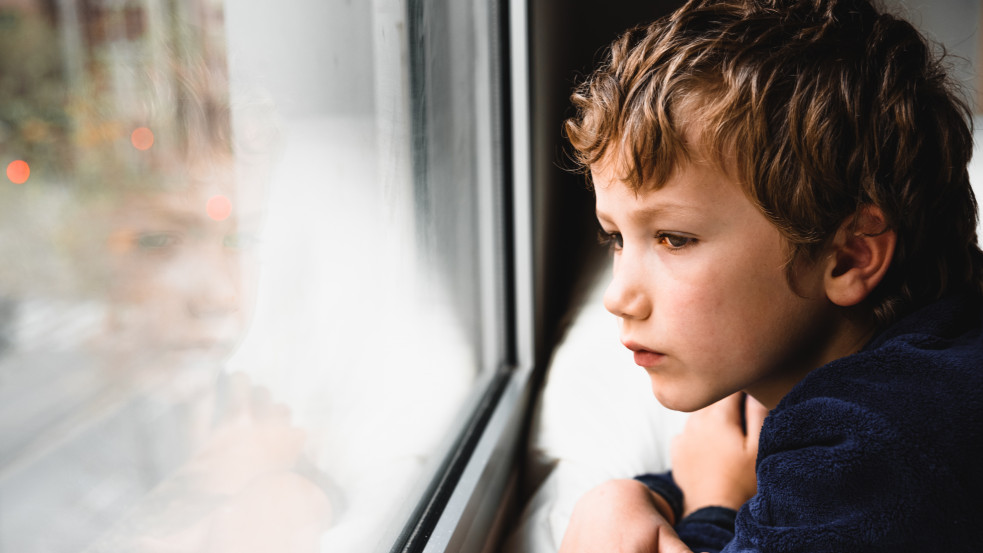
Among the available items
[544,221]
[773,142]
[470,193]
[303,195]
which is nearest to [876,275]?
[773,142]

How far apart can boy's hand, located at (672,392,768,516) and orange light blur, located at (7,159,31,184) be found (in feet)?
2.33

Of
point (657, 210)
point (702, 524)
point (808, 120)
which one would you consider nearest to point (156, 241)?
point (657, 210)

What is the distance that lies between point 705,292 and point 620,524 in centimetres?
27

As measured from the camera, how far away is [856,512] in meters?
0.49

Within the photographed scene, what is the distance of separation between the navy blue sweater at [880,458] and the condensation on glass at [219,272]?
0.38 meters

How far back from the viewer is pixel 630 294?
0.59 m

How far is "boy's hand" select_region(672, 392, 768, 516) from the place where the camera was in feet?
Result: 2.52

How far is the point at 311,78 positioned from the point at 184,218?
0.21m

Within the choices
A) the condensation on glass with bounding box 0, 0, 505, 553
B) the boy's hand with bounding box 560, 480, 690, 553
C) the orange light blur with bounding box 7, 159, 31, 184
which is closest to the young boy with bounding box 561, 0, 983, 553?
the boy's hand with bounding box 560, 480, 690, 553

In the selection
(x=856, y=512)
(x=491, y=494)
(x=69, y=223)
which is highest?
(x=69, y=223)

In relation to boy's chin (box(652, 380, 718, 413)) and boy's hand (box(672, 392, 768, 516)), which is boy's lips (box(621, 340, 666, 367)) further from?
boy's hand (box(672, 392, 768, 516))

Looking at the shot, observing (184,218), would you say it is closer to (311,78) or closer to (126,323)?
(126,323)

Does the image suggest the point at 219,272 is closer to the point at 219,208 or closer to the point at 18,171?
the point at 219,208

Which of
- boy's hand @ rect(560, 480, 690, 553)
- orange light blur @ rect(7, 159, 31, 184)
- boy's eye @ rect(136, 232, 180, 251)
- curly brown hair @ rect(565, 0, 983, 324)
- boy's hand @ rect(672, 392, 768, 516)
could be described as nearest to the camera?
orange light blur @ rect(7, 159, 31, 184)
